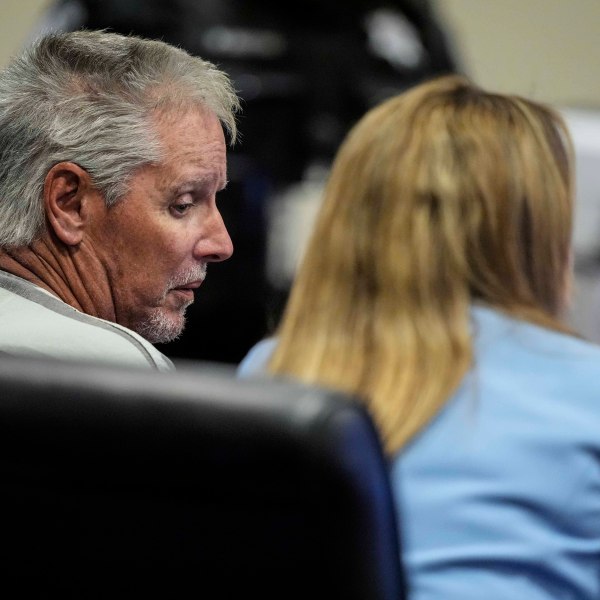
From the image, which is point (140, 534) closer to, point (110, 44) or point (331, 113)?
point (110, 44)

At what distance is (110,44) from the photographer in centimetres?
131

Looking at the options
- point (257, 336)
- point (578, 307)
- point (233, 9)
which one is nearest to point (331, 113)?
point (233, 9)

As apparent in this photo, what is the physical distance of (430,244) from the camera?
3.11ft

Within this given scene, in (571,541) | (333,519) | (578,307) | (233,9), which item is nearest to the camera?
(333,519)

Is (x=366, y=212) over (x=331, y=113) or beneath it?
over

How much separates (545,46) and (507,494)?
348cm

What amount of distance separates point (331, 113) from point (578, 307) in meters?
2.06

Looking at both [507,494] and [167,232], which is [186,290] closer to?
[167,232]

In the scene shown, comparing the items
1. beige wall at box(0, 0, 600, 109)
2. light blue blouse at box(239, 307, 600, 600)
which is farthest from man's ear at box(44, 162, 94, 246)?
beige wall at box(0, 0, 600, 109)

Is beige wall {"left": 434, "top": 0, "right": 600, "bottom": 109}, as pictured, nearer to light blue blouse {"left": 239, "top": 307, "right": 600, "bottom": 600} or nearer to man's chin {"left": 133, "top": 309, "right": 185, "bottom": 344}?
man's chin {"left": 133, "top": 309, "right": 185, "bottom": 344}

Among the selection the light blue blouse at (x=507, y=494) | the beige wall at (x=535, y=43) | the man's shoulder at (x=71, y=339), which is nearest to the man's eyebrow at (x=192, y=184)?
the man's shoulder at (x=71, y=339)

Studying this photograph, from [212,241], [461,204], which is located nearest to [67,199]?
[212,241]

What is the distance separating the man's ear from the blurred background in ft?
7.92

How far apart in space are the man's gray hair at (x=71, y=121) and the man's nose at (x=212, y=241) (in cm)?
10
